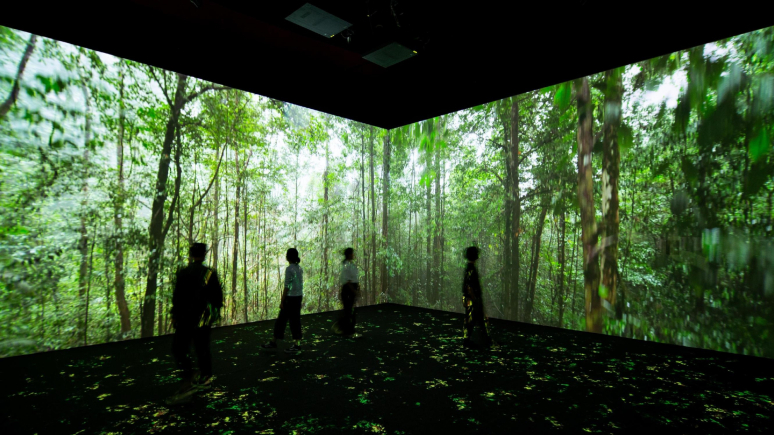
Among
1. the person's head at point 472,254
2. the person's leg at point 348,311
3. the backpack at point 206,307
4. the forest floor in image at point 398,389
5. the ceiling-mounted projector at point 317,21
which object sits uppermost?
the ceiling-mounted projector at point 317,21

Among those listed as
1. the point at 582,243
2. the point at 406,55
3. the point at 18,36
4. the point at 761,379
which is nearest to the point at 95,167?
the point at 18,36

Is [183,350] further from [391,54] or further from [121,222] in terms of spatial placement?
[391,54]

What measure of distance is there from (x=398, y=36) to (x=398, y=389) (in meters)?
3.94

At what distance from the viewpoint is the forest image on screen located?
4.22m

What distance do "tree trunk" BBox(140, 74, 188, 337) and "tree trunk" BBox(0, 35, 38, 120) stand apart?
1.64 metres

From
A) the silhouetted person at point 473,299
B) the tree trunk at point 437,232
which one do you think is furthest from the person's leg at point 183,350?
the tree trunk at point 437,232

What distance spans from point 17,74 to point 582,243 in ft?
28.3

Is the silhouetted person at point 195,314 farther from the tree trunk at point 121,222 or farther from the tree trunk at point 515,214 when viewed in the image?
the tree trunk at point 515,214

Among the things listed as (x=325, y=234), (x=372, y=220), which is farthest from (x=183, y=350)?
(x=372, y=220)

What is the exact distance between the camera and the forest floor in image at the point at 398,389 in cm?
242

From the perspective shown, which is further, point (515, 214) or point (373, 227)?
point (373, 227)

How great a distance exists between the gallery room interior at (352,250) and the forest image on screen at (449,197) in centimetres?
3

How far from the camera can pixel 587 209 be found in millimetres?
5691

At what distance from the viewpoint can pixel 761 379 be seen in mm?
3443
